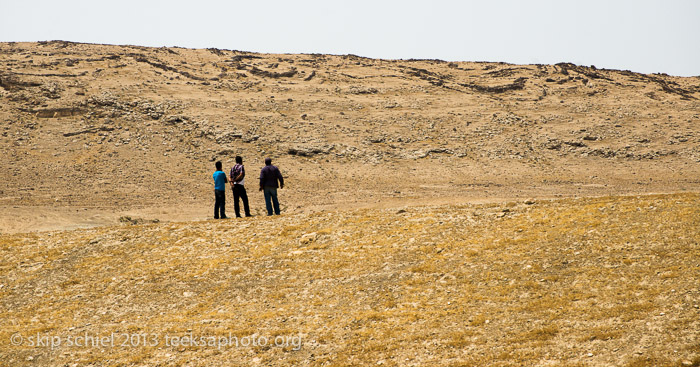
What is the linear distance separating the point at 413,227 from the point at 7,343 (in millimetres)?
9026

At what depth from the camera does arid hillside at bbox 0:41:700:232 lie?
26.3 m

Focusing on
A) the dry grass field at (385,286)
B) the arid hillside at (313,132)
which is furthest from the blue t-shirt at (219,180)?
the arid hillside at (313,132)

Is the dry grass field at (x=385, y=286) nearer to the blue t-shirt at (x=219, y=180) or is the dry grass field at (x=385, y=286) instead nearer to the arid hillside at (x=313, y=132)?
the blue t-shirt at (x=219, y=180)

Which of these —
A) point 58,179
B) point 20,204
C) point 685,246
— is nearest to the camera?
point 685,246

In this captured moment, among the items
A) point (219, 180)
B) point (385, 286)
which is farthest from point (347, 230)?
point (219, 180)

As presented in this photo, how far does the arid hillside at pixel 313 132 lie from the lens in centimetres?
2634

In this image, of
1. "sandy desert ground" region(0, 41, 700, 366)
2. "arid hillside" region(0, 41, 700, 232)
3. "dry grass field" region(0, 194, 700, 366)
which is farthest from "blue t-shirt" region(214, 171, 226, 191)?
"arid hillside" region(0, 41, 700, 232)

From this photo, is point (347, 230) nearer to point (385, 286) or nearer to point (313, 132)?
point (385, 286)

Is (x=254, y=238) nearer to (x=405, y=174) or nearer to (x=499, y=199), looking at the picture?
(x=499, y=199)

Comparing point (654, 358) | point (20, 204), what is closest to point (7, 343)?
point (654, 358)

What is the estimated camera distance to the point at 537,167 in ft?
104

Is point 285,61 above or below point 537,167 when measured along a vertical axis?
above

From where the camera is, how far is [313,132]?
35312 mm

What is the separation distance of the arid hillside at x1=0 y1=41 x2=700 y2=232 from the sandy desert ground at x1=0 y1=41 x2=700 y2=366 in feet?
0.65
